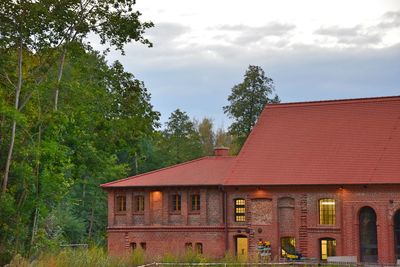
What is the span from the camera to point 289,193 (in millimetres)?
47812

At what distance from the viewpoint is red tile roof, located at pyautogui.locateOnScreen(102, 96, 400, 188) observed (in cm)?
4694

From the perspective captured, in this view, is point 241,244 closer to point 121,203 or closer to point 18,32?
point 121,203

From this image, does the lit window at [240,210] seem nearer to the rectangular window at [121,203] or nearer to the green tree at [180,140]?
the rectangular window at [121,203]

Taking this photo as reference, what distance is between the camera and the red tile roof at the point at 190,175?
166 ft

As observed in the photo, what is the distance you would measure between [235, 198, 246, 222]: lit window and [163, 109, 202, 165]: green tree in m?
26.7

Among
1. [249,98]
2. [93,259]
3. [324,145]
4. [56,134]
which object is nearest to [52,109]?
[56,134]

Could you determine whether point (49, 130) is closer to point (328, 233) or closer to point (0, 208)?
point (0, 208)

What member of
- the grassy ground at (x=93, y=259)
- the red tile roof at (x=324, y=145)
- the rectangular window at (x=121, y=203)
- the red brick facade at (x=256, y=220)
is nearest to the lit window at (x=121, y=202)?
the rectangular window at (x=121, y=203)

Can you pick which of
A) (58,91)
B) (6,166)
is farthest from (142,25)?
(6,166)

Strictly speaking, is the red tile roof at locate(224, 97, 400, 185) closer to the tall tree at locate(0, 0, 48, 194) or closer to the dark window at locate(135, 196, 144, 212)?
the dark window at locate(135, 196, 144, 212)

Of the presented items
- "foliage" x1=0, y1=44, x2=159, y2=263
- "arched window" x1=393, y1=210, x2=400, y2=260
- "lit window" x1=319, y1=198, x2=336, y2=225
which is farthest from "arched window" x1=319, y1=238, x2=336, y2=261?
"foliage" x1=0, y1=44, x2=159, y2=263

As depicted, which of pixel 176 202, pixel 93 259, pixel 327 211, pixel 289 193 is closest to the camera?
pixel 93 259

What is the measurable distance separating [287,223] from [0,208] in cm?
2232

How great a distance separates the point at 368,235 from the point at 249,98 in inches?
1015
